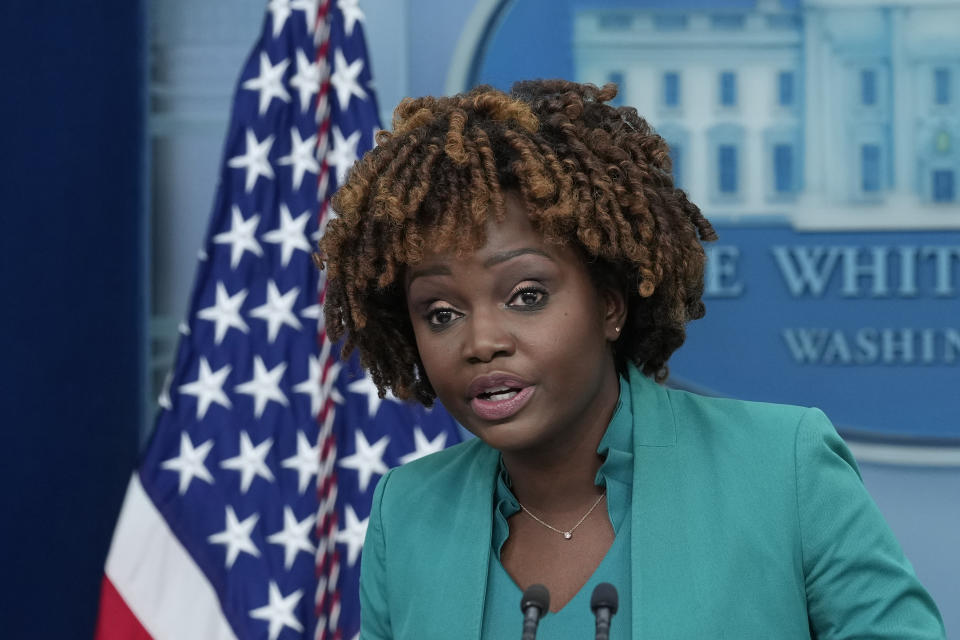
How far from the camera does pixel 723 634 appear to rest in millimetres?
1192

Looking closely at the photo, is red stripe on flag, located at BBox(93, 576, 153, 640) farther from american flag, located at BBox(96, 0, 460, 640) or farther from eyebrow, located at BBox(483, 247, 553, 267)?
eyebrow, located at BBox(483, 247, 553, 267)

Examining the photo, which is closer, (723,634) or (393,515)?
(723,634)

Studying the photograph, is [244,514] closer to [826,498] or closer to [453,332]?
[453,332]

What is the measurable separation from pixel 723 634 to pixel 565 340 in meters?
0.36

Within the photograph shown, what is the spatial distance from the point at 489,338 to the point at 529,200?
0.54ft

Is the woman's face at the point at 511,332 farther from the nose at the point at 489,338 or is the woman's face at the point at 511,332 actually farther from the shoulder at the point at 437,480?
the shoulder at the point at 437,480

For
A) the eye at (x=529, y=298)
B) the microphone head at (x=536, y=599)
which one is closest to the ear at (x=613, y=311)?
the eye at (x=529, y=298)

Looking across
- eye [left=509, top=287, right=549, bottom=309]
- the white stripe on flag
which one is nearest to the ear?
eye [left=509, top=287, right=549, bottom=309]

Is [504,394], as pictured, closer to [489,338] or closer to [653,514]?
[489,338]

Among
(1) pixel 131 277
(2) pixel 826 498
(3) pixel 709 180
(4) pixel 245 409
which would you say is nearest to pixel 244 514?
(4) pixel 245 409

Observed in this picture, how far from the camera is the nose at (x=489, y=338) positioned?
1213 mm

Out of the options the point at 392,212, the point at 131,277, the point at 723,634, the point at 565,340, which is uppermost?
the point at 131,277

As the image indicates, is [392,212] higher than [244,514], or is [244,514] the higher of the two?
[392,212]

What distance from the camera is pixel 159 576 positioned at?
258cm
